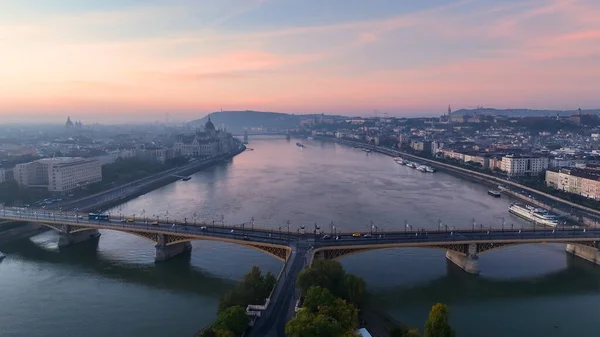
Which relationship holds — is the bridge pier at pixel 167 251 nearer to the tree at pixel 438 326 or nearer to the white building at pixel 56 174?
the tree at pixel 438 326

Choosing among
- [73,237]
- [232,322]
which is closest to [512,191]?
[73,237]

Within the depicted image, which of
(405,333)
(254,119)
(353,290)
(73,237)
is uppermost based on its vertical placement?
(254,119)

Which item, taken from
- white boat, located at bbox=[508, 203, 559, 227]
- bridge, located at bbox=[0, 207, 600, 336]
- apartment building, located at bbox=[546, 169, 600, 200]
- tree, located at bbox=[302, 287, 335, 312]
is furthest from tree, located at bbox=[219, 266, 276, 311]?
apartment building, located at bbox=[546, 169, 600, 200]

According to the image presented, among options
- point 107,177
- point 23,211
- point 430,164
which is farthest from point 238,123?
point 23,211

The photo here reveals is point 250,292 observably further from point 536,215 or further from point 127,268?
point 536,215

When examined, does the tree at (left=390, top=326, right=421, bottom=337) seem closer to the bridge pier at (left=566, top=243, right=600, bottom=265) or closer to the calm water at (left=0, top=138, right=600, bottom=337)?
the calm water at (left=0, top=138, right=600, bottom=337)

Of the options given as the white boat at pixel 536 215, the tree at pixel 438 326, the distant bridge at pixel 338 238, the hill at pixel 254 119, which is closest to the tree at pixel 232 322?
the tree at pixel 438 326

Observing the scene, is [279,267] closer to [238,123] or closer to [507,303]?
[507,303]
